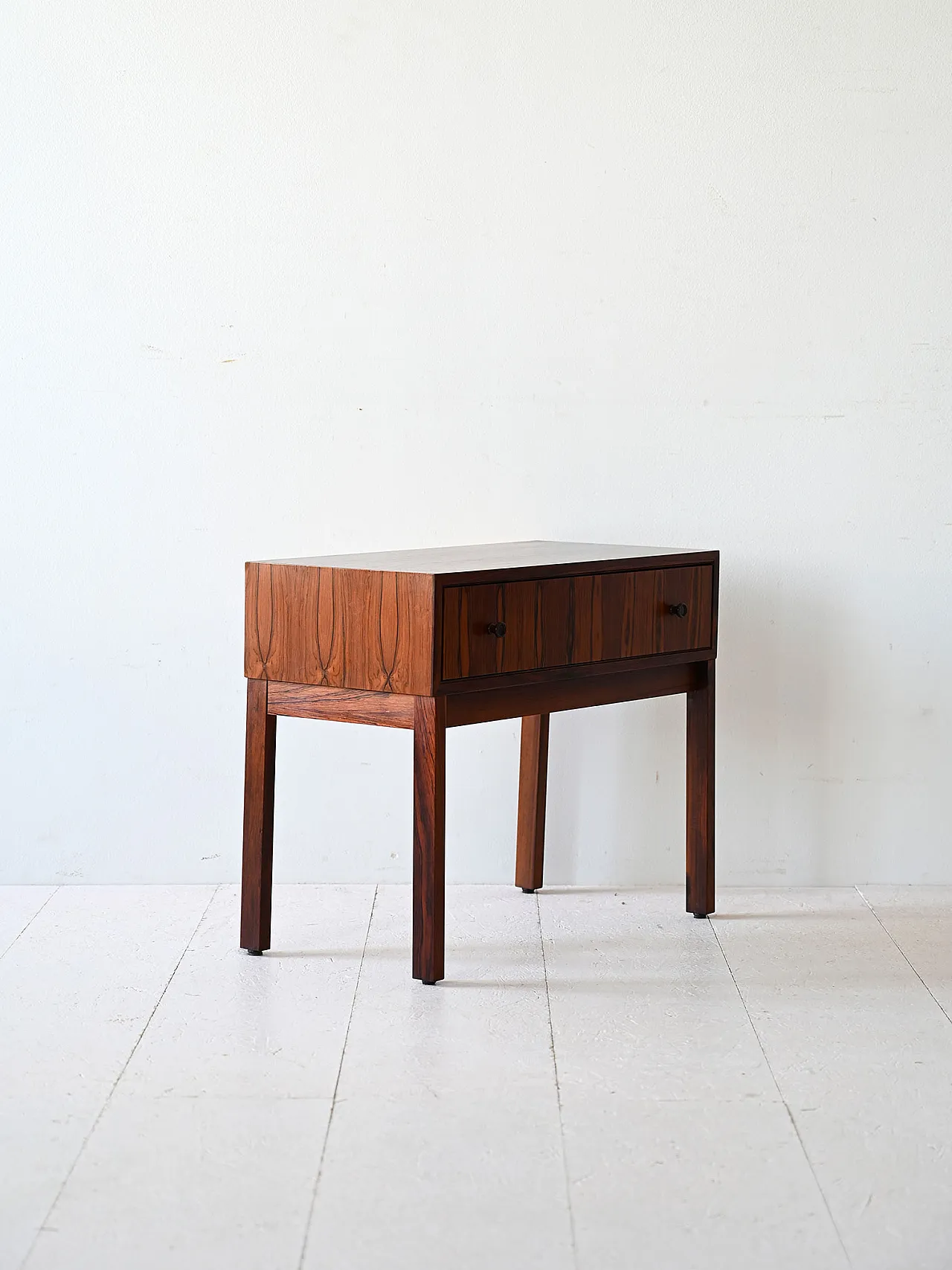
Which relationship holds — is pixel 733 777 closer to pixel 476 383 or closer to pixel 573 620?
pixel 573 620

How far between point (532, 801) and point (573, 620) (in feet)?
1.85

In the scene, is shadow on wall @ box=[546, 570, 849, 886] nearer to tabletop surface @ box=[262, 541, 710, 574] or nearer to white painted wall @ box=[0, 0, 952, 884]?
white painted wall @ box=[0, 0, 952, 884]

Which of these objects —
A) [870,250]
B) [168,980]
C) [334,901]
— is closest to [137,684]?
[334,901]

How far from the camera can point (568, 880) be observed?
2.97 metres

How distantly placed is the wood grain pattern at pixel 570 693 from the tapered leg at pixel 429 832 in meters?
0.04

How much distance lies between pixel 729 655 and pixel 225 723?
1017 mm

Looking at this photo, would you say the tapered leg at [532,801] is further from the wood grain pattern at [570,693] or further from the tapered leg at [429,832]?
the tapered leg at [429,832]

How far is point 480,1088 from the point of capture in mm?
1895

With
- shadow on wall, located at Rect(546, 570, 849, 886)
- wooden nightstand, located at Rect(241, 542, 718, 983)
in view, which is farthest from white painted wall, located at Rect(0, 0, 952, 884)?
wooden nightstand, located at Rect(241, 542, 718, 983)

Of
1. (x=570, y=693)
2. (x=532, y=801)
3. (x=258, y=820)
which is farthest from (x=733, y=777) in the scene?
(x=258, y=820)

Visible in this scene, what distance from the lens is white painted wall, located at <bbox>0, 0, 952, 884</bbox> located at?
2.83m

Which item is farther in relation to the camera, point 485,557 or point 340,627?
point 485,557

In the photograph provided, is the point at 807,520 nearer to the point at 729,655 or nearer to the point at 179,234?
the point at 729,655

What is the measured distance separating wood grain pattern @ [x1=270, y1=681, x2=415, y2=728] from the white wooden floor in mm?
414
